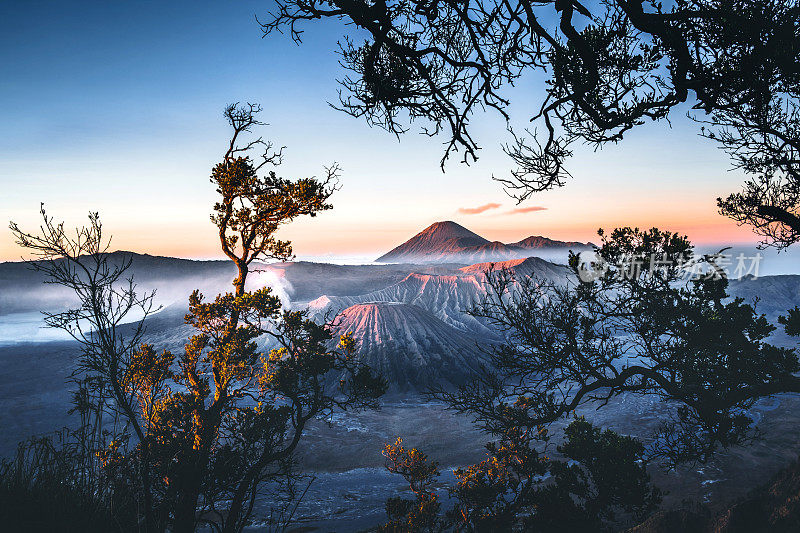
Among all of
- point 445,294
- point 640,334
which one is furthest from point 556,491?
point 445,294

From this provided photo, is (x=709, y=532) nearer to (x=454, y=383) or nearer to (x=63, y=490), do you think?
(x=63, y=490)

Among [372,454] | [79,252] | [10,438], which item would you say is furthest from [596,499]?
[10,438]

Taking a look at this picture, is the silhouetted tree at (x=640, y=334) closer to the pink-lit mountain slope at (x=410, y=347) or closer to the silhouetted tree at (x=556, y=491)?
the silhouetted tree at (x=556, y=491)

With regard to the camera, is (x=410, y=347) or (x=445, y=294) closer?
(x=410, y=347)

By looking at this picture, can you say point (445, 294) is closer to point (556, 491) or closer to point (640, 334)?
point (556, 491)

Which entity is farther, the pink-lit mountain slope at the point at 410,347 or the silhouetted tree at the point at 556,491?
the pink-lit mountain slope at the point at 410,347

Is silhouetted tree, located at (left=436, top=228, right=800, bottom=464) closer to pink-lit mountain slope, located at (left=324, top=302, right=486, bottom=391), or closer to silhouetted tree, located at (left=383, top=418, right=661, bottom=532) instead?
silhouetted tree, located at (left=383, top=418, right=661, bottom=532)

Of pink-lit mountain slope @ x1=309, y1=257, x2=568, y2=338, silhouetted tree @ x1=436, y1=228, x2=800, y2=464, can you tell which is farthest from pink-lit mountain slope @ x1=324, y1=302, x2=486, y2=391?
silhouetted tree @ x1=436, y1=228, x2=800, y2=464

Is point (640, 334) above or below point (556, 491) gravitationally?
above

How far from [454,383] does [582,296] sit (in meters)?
52.1

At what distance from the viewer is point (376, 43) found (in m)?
2.63

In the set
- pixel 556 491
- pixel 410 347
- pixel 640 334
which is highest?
pixel 640 334

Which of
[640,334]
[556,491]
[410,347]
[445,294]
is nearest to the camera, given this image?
[640,334]

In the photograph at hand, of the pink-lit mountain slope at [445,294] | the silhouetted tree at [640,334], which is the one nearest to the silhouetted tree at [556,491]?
the silhouetted tree at [640,334]
